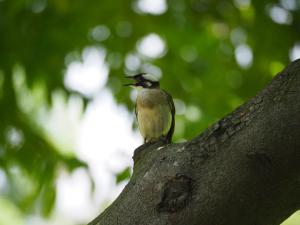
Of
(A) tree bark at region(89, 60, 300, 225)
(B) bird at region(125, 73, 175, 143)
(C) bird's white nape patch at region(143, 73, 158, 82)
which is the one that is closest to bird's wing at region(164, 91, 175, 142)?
(B) bird at region(125, 73, 175, 143)

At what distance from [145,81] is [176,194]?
3641mm

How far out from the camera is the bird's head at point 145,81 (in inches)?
231

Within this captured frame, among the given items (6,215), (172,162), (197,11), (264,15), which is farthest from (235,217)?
(6,215)

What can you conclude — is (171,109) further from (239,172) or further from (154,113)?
(239,172)

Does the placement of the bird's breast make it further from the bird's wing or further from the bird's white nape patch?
the bird's white nape patch

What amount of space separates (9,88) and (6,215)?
403 centimetres

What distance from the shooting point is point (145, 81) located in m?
5.92

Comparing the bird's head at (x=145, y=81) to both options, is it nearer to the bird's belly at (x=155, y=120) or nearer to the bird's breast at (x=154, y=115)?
the bird's breast at (x=154, y=115)

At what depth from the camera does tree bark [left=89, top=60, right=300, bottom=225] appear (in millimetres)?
2246

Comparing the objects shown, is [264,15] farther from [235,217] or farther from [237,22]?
[235,217]

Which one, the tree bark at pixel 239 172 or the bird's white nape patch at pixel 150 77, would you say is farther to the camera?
the bird's white nape patch at pixel 150 77

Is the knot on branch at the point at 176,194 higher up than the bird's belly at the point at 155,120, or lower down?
lower down

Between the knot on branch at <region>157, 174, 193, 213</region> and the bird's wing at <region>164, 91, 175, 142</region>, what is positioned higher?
the bird's wing at <region>164, 91, 175, 142</region>

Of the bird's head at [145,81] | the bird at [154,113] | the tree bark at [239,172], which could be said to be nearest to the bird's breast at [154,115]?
the bird at [154,113]
